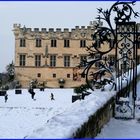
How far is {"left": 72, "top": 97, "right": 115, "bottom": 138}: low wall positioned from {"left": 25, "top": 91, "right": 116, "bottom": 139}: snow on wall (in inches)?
1.8

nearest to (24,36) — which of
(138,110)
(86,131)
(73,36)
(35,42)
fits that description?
(35,42)

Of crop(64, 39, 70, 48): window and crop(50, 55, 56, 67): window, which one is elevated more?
crop(64, 39, 70, 48): window

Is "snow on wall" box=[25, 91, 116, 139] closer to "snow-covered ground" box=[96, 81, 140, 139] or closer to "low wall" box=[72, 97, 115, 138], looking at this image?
"low wall" box=[72, 97, 115, 138]

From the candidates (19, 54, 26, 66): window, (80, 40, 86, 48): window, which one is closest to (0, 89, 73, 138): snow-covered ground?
(80, 40, 86, 48): window

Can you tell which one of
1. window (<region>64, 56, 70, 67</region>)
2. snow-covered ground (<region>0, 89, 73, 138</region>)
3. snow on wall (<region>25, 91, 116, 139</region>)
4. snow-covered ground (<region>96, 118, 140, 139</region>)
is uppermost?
window (<region>64, 56, 70, 67</region>)

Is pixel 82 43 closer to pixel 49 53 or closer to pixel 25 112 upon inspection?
pixel 49 53

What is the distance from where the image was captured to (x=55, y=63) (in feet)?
165

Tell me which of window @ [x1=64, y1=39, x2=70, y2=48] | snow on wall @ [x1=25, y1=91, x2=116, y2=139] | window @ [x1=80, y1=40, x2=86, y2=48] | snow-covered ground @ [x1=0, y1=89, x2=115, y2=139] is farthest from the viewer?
window @ [x1=64, y1=39, x2=70, y2=48]

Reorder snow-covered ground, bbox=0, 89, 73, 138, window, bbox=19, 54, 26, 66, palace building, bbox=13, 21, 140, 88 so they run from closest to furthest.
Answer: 1. snow-covered ground, bbox=0, 89, 73, 138
2. palace building, bbox=13, 21, 140, 88
3. window, bbox=19, 54, 26, 66

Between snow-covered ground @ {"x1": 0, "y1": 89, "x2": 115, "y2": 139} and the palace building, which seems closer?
snow-covered ground @ {"x1": 0, "y1": 89, "x2": 115, "y2": 139}

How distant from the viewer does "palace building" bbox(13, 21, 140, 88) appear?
163 feet

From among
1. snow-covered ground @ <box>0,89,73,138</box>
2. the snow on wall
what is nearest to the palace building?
snow-covered ground @ <box>0,89,73,138</box>

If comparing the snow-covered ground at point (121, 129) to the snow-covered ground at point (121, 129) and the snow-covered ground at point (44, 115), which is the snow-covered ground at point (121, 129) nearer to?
the snow-covered ground at point (121, 129)

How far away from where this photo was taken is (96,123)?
505 cm
